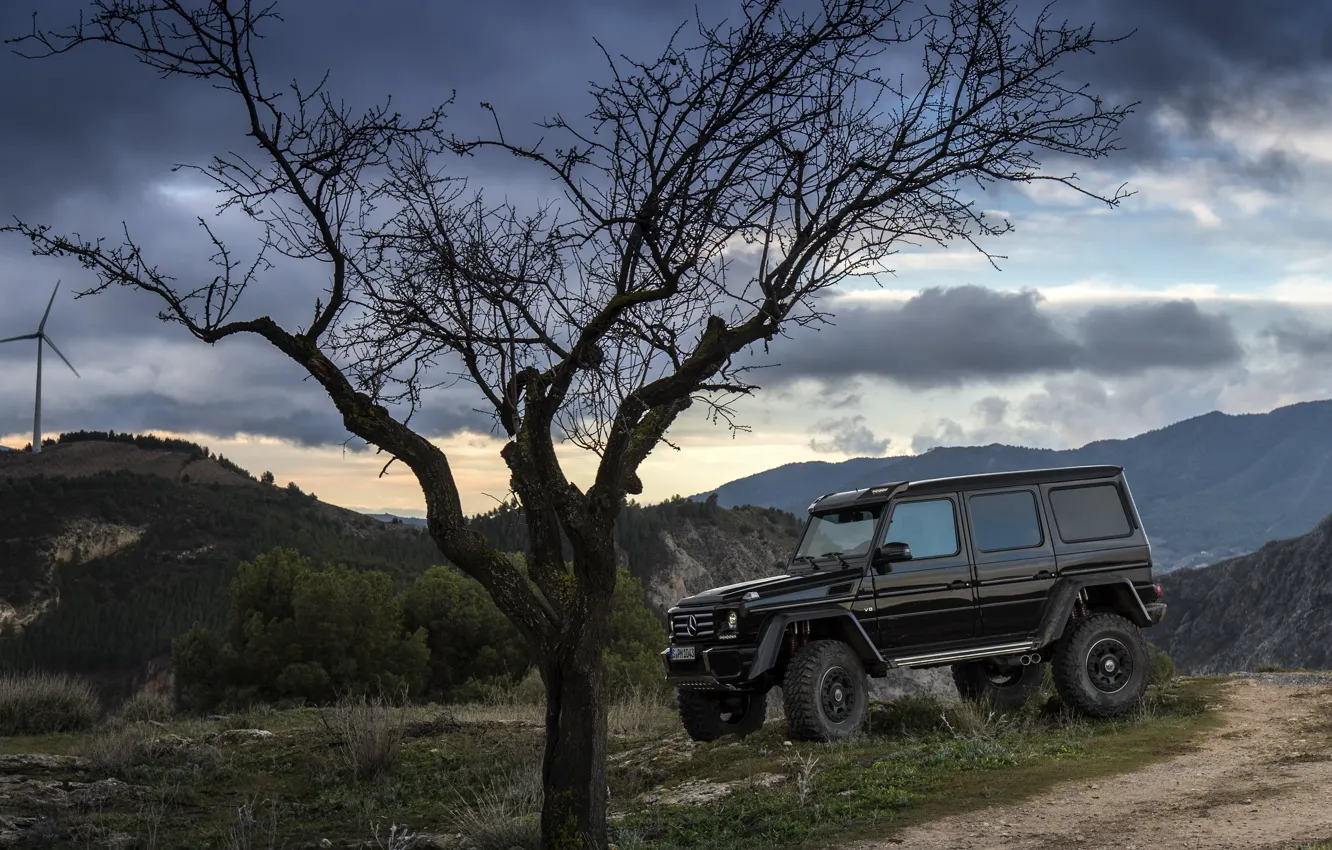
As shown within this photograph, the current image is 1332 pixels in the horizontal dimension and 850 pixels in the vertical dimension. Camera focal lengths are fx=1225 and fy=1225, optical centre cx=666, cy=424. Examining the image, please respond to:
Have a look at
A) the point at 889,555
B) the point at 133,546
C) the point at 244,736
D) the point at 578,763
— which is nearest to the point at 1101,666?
the point at 889,555

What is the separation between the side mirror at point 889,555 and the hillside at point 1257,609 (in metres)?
71.2

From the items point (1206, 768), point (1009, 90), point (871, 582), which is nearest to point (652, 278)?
point (1009, 90)

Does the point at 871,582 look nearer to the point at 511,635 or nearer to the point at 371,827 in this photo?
the point at 371,827

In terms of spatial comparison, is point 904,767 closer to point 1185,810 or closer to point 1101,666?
point 1185,810

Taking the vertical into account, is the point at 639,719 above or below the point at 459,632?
below

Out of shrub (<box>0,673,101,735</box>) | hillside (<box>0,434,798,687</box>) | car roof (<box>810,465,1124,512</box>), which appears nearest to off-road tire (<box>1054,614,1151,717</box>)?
car roof (<box>810,465,1124,512</box>)

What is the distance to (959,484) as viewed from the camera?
1311 cm

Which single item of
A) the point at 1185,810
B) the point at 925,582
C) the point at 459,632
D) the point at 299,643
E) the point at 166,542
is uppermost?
the point at 166,542

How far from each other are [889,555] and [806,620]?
3.59 feet

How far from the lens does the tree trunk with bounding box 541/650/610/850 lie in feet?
29.0

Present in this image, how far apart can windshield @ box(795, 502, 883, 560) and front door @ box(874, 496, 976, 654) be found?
227 millimetres

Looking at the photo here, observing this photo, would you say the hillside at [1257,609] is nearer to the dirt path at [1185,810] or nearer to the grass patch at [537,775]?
the grass patch at [537,775]

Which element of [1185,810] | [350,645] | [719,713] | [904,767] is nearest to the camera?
[1185,810]

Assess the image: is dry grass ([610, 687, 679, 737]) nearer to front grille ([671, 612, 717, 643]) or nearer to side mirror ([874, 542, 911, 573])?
front grille ([671, 612, 717, 643])
